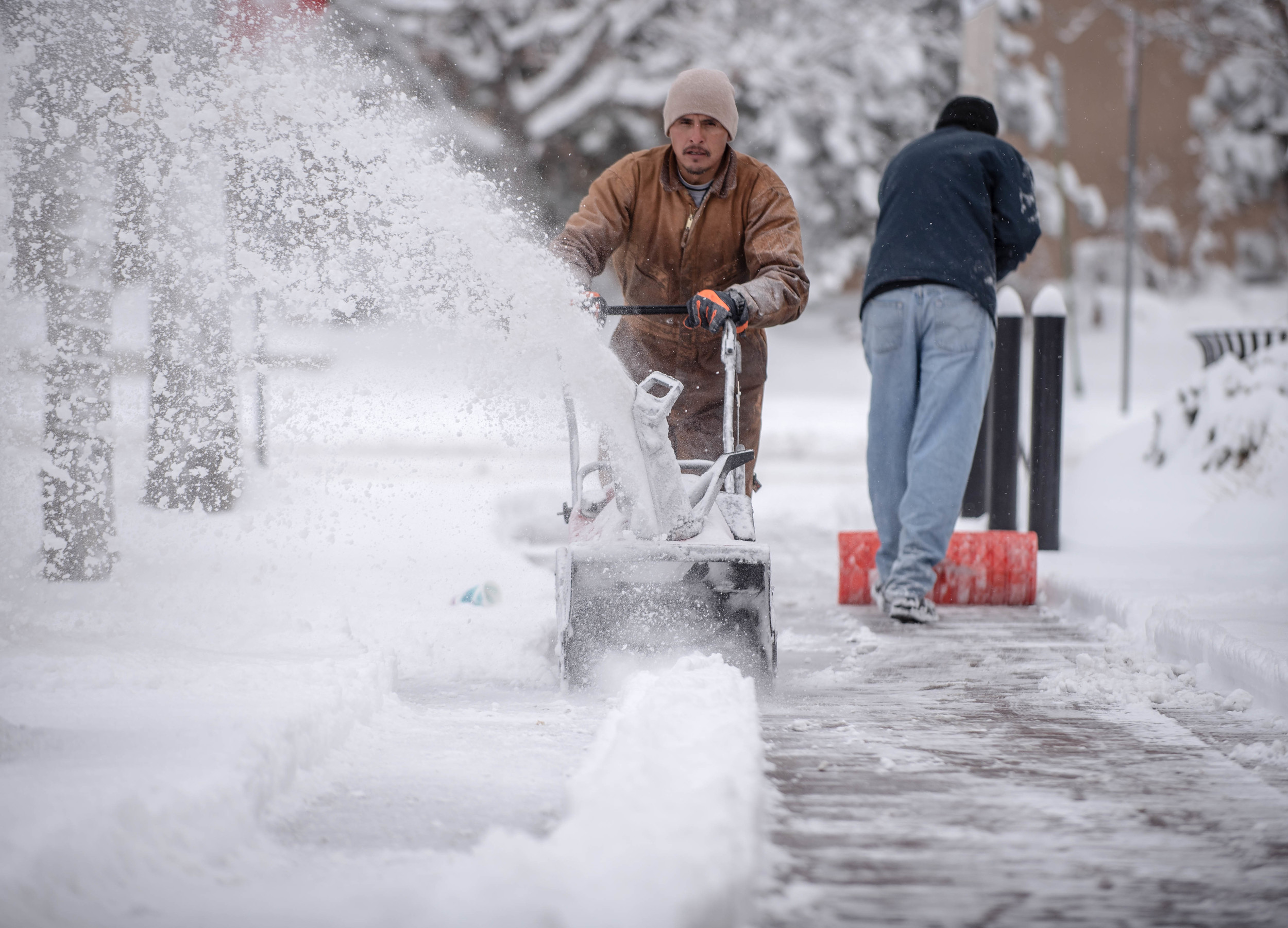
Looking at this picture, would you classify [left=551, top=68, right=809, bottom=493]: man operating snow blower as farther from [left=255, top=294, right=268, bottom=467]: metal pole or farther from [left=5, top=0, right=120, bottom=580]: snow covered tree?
[left=5, top=0, right=120, bottom=580]: snow covered tree

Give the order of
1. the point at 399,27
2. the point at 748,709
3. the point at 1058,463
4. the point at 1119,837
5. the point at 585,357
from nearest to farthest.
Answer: the point at 1119,837, the point at 748,709, the point at 585,357, the point at 1058,463, the point at 399,27

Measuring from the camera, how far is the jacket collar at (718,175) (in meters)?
3.79

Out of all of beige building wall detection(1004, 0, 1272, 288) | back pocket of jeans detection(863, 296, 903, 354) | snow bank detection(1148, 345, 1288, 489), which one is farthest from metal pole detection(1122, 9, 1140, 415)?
back pocket of jeans detection(863, 296, 903, 354)

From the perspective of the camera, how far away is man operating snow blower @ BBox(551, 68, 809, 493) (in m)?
3.70

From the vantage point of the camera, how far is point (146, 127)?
13.9 feet

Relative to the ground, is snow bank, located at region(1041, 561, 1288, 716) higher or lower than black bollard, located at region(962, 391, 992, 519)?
lower

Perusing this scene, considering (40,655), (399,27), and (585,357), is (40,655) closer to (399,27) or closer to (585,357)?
(585,357)

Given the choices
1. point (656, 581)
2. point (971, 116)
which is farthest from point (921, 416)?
point (656, 581)

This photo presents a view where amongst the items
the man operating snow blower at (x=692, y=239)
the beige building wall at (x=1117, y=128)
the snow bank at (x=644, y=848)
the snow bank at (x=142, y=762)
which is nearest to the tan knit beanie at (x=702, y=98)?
the man operating snow blower at (x=692, y=239)

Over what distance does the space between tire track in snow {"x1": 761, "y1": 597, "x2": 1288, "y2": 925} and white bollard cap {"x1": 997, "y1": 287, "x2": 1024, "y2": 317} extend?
2401mm

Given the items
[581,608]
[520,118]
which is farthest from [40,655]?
[520,118]

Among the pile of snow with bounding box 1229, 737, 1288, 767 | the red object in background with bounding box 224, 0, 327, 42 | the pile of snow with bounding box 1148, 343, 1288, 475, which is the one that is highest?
the red object in background with bounding box 224, 0, 327, 42

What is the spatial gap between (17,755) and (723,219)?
2702 mm

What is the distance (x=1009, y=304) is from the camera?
5254mm
